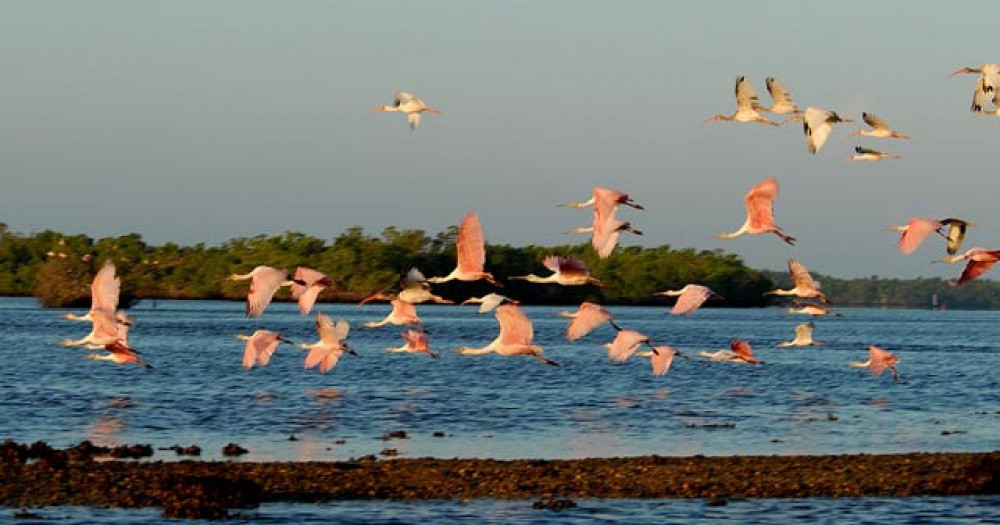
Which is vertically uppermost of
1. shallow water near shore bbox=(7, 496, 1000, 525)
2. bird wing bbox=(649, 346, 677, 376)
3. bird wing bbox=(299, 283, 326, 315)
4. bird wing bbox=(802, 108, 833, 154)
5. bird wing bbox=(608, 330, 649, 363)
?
bird wing bbox=(802, 108, 833, 154)

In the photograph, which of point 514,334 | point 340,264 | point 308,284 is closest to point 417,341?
point 514,334

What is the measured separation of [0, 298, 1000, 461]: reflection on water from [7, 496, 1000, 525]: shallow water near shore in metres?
7.16

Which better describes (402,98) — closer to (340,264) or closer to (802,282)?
(802,282)

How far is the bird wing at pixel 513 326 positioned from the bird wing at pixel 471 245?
8.59 ft

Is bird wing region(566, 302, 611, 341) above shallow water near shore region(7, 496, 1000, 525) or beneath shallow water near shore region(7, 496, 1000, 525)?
above

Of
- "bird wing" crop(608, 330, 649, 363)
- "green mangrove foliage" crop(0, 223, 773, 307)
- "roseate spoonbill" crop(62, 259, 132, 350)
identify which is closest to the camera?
"bird wing" crop(608, 330, 649, 363)

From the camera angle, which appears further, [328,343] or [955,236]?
[328,343]

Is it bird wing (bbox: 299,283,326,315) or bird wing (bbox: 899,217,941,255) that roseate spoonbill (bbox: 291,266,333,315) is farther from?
bird wing (bbox: 899,217,941,255)

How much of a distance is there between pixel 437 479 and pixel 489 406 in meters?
19.9

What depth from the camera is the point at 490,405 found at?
51.9 m

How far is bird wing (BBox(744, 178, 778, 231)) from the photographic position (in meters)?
31.3

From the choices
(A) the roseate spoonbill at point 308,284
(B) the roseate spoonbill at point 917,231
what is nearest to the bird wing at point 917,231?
(B) the roseate spoonbill at point 917,231

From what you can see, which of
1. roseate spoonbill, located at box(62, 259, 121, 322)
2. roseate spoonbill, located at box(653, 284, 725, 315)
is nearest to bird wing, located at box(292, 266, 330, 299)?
roseate spoonbill, located at box(62, 259, 121, 322)

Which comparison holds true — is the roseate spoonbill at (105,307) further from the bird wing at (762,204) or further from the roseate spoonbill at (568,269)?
the bird wing at (762,204)
